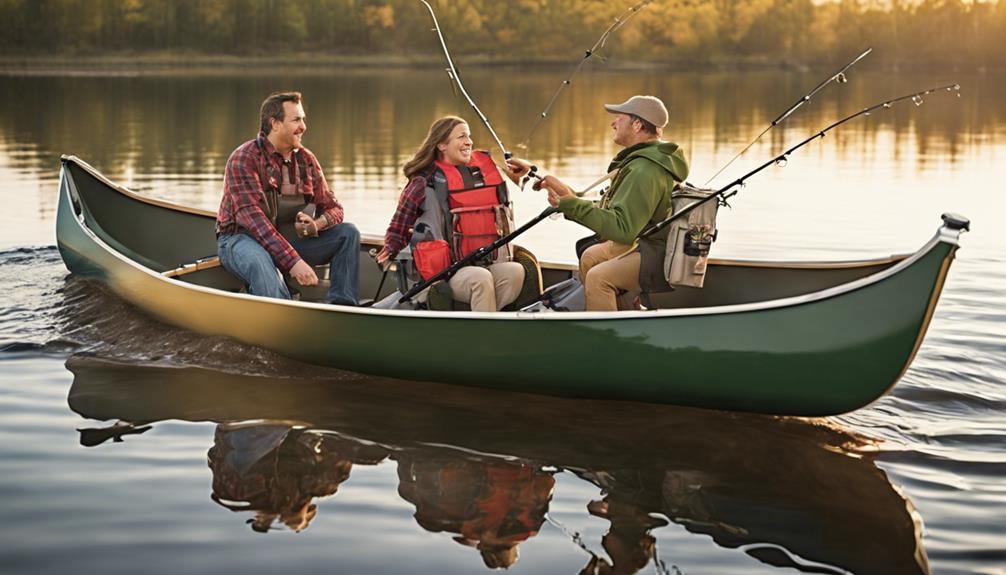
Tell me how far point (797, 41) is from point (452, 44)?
28442mm

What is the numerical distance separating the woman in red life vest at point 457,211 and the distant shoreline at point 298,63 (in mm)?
45746

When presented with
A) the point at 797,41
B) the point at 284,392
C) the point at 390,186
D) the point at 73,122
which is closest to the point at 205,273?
the point at 284,392

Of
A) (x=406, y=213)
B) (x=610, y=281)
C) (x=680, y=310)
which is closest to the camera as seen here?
(x=680, y=310)

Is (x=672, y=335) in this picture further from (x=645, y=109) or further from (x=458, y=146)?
(x=458, y=146)

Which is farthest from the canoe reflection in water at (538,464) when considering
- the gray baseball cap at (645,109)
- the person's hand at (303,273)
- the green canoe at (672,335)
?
the gray baseball cap at (645,109)

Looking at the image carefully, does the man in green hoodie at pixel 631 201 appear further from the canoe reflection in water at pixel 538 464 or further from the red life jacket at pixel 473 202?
the canoe reflection in water at pixel 538 464

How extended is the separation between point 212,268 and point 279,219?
0.54 m

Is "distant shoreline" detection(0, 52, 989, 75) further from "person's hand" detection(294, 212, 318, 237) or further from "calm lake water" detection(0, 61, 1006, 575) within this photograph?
"calm lake water" detection(0, 61, 1006, 575)

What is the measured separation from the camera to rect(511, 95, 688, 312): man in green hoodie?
17.3 feet

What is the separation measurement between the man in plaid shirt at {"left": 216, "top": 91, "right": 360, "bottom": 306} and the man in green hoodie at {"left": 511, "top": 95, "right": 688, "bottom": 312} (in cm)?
143

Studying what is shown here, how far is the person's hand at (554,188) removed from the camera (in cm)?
546

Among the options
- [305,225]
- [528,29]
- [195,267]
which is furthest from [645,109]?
[528,29]

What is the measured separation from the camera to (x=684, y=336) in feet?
16.5

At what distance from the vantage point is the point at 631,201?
5.28 m
